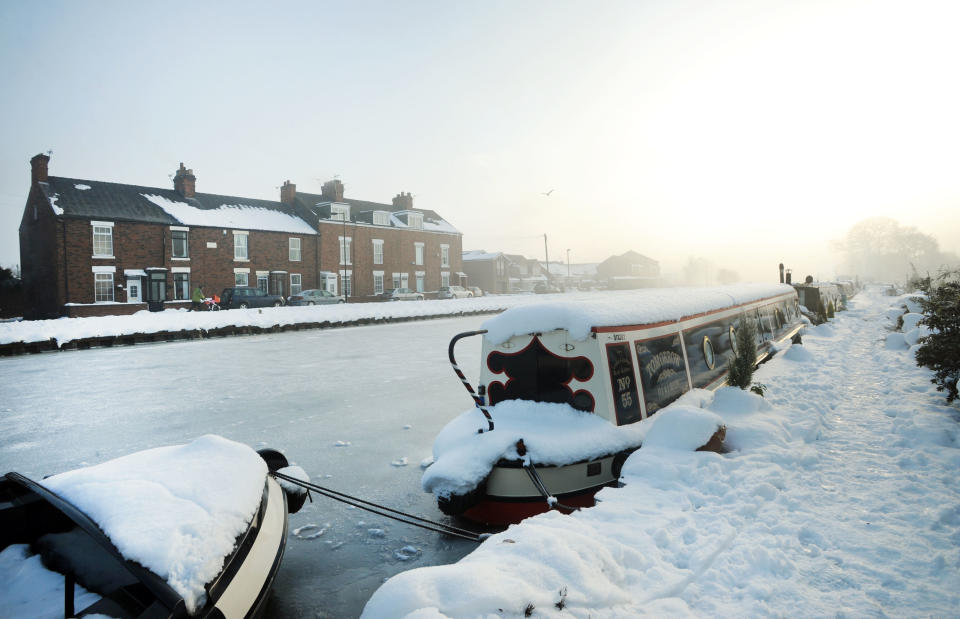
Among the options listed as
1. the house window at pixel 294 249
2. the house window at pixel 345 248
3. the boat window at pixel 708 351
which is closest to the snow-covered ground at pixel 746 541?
the boat window at pixel 708 351

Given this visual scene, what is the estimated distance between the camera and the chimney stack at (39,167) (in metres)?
31.4

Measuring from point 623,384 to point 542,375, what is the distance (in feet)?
2.77

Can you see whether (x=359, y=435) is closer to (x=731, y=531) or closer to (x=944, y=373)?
(x=731, y=531)

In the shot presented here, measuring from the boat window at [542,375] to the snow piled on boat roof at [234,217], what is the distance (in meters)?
36.9

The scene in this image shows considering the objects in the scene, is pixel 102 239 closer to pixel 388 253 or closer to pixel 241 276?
pixel 241 276

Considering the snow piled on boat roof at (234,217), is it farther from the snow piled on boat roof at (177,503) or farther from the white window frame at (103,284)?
the snow piled on boat roof at (177,503)

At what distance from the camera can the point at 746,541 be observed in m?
3.23

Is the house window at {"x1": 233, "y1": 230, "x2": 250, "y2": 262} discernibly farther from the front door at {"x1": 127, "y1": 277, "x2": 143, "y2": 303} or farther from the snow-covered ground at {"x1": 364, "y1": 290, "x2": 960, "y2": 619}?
the snow-covered ground at {"x1": 364, "y1": 290, "x2": 960, "y2": 619}

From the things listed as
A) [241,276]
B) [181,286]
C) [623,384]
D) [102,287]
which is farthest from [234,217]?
[623,384]

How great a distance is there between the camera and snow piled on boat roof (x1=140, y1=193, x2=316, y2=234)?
35531mm

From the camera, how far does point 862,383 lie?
343 inches

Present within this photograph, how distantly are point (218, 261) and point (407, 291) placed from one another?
601 inches

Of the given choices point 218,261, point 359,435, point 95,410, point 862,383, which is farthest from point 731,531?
point 218,261

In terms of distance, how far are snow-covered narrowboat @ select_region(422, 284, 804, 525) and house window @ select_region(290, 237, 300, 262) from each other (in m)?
39.0
